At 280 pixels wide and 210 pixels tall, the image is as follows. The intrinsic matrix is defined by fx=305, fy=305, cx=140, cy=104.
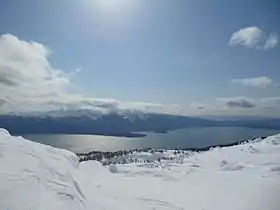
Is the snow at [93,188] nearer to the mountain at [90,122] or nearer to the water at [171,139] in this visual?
the mountain at [90,122]

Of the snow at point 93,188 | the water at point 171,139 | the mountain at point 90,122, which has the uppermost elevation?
the mountain at point 90,122

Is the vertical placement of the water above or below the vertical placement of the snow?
above

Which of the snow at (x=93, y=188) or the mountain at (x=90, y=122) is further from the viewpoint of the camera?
the mountain at (x=90, y=122)

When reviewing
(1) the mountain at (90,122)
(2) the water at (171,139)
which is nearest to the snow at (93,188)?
(1) the mountain at (90,122)

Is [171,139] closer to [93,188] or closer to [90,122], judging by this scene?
[90,122]

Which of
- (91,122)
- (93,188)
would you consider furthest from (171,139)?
(93,188)

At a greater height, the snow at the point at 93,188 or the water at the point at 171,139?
the water at the point at 171,139

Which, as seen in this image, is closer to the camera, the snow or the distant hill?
the snow

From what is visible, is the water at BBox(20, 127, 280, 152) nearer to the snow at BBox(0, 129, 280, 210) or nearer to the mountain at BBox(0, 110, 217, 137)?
the mountain at BBox(0, 110, 217, 137)

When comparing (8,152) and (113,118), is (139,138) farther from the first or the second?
(8,152)

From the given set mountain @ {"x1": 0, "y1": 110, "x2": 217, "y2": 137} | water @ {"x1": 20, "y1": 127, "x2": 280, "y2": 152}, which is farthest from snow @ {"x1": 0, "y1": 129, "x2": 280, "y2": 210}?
water @ {"x1": 20, "y1": 127, "x2": 280, "y2": 152}

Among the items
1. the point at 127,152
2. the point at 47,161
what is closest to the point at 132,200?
the point at 47,161
